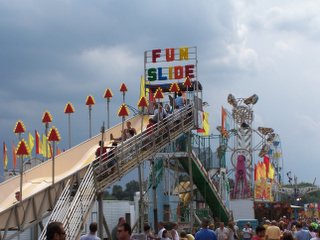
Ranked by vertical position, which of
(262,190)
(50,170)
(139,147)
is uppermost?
(139,147)

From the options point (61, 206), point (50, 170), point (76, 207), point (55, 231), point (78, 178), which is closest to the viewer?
point (55, 231)

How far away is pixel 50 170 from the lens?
28734mm

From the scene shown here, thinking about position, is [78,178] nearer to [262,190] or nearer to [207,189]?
[207,189]

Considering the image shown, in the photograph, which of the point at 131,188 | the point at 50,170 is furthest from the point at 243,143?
the point at 50,170

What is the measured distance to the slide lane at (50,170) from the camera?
25.2 meters

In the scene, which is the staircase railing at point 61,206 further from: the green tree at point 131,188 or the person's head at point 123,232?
the green tree at point 131,188

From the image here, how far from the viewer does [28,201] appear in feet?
71.6

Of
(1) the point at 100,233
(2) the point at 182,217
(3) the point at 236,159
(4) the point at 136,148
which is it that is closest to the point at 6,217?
(1) the point at 100,233

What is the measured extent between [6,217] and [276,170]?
85651 mm

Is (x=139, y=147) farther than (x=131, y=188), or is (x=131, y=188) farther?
(x=131, y=188)

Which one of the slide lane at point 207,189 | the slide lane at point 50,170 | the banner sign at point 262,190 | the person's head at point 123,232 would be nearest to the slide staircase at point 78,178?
the slide lane at point 50,170

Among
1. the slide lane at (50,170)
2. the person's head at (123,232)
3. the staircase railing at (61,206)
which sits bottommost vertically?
the person's head at (123,232)

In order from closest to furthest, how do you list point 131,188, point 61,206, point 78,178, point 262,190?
1. point 61,206
2. point 78,178
3. point 262,190
4. point 131,188

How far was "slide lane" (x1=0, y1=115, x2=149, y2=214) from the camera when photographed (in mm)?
25219
